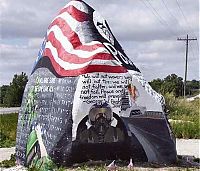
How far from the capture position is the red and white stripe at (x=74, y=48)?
10.7m

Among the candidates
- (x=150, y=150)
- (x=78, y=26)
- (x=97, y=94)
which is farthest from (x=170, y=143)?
(x=78, y=26)

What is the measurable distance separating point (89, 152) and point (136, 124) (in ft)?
3.74

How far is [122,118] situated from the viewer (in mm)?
10633

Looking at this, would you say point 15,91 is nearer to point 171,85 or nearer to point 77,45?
point 171,85

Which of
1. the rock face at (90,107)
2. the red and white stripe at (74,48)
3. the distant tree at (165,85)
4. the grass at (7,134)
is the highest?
the distant tree at (165,85)

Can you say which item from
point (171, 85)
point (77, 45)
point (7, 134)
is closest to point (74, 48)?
point (77, 45)

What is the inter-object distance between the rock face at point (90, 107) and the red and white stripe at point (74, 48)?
20 mm

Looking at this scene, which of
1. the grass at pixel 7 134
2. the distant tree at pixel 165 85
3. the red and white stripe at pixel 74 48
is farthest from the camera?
the distant tree at pixel 165 85

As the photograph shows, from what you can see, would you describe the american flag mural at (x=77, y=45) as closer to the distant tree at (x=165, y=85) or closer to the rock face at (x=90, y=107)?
the rock face at (x=90, y=107)

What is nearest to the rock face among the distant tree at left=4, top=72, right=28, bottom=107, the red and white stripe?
the red and white stripe

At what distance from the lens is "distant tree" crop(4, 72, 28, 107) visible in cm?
4243

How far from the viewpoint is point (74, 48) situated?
11117 mm

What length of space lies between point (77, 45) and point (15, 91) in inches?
1276

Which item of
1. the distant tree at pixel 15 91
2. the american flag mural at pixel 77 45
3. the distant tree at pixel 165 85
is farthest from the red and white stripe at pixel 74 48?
the distant tree at pixel 15 91
